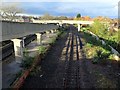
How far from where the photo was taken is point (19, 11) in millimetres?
121000

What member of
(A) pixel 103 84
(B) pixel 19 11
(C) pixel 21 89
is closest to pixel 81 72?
(A) pixel 103 84

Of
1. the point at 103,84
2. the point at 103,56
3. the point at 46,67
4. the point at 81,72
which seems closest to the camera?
the point at 103,84

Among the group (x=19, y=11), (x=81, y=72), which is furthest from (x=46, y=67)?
(x=19, y=11)

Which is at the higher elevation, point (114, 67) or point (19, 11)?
point (19, 11)

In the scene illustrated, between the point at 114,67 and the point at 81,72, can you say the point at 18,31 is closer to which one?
the point at 81,72

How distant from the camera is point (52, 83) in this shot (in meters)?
17.1

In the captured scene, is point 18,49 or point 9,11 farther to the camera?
point 9,11

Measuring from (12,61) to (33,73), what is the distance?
651cm

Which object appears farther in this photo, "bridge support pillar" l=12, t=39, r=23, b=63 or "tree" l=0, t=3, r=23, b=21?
"tree" l=0, t=3, r=23, b=21

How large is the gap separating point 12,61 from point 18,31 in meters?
3.61

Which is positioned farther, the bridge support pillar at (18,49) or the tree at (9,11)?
the tree at (9,11)

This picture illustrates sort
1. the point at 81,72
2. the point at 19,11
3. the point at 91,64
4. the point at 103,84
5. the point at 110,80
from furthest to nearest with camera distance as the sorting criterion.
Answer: the point at 19,11
the point at 91,64
the point at 81,72
the point at 110,80
the point at 103,84

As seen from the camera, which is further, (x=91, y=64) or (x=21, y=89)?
(x=91, y=64)

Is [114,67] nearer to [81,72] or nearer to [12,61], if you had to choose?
[81,72]
